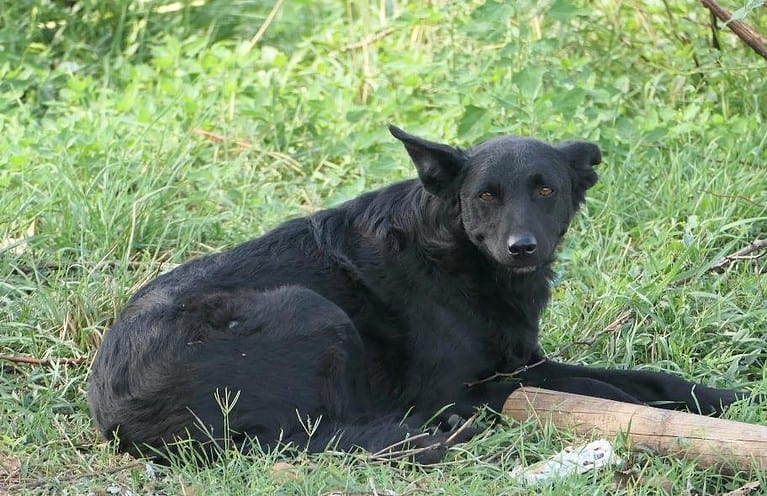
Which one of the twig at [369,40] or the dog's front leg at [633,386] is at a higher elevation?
the twig at [369,40]

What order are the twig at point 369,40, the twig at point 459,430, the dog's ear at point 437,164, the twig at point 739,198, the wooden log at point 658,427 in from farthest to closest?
1. the twig at point 369,40
2. the twig at point 739,198
3. the dog's ear at point 437,164
4. the twig at point 459,430
5. the wooden log at point 658,427

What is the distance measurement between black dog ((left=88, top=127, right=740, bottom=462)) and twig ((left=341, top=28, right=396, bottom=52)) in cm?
322

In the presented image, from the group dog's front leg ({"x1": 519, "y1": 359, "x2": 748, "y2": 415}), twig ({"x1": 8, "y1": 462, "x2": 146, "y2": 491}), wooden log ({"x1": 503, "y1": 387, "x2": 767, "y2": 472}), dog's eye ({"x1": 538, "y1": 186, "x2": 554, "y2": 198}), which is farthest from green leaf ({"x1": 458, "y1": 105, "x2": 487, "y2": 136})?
twig ({"x1": 8, "y1": 462, "x2": 146, "y2": 491})

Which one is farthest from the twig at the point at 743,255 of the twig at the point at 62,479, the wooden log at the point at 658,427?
the twig at the point at 62,479

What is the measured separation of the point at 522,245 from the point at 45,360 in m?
2.12

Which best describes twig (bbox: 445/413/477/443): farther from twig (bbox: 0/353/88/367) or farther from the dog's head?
twig (bbox: 0/353/88/367)

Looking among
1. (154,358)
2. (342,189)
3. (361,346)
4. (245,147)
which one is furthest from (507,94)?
(154,358)

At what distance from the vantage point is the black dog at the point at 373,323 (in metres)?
4.07

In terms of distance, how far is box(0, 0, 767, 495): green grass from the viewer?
416 centimetres

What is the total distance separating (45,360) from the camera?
482 cm

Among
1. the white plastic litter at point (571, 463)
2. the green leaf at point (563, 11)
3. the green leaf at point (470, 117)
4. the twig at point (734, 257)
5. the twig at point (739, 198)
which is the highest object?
the green leaf at point (563, 11)

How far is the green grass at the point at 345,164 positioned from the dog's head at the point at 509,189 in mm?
711

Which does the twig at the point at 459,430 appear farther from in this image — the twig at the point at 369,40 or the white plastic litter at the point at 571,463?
the twig at the point at 369,40

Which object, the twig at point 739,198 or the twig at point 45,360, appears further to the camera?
the twig at point 739,198
